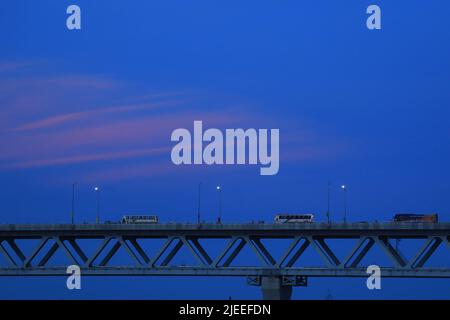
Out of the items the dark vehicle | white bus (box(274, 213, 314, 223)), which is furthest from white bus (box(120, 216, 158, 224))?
the dark vehicle

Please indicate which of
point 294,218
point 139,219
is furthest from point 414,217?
point 139,219

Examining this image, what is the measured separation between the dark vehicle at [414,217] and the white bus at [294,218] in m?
9.24

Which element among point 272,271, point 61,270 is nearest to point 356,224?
point 272,271

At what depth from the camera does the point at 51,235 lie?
411 feet

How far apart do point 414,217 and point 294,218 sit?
42.0ft

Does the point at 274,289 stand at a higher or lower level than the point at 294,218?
lower

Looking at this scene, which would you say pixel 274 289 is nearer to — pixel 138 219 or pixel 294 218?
pixel 294 218

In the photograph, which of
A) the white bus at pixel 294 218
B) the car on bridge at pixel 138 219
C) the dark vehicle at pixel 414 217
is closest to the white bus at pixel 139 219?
the car on bridge at pixel 138 219

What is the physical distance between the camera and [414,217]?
116 metres

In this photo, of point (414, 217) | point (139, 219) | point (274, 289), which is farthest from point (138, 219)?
point (414, 217)

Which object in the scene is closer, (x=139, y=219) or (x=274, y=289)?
(x=274, y=289)

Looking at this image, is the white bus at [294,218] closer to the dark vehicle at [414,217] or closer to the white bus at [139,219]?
the dark vehicle at [414,217]
